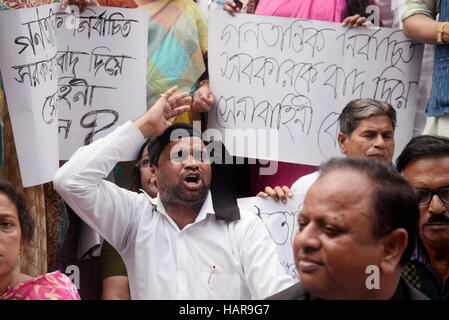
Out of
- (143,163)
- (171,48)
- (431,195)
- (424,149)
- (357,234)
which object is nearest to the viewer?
(357,234)

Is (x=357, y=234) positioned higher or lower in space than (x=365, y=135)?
higher

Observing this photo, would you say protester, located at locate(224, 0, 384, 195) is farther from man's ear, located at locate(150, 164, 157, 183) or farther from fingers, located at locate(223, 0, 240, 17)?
man's ear, located at locate(150, 164, 157, 183)

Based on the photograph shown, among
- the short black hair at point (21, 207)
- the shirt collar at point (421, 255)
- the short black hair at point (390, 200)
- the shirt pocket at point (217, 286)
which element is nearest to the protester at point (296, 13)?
the shirt pocket at point (217, 286)

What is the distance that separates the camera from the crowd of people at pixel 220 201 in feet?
6.80

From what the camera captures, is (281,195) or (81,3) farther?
(81,3)

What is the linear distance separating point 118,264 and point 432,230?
66.9 inches

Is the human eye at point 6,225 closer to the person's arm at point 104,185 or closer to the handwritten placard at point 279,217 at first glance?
the person's arm at point 104,185

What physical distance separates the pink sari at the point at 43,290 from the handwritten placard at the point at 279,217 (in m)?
1.28

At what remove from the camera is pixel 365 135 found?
12.2 feet

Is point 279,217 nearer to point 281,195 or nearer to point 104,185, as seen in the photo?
point 281,195

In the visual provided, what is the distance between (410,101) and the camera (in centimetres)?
411

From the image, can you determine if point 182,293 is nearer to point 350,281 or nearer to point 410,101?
point 350,281

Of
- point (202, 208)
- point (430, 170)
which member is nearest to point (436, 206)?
point (430, 170)
